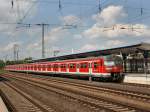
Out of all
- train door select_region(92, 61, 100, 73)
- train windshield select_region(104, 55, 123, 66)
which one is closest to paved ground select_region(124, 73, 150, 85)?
train windshield select_region(104, 55, 123, 66)

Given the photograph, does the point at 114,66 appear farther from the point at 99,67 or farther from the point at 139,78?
the point at 139,78

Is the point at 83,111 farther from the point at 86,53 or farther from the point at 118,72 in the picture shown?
the point at 86,53

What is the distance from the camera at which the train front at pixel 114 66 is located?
33.4 meters

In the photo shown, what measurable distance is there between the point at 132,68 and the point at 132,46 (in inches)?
318

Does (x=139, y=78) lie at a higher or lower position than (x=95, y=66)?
lower

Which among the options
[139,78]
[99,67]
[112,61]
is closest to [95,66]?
[99,67]

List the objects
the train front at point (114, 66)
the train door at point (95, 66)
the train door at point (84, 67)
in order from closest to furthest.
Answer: the train front at point (114, 66)
the train door at point (95, 66)
the train door at point (84, 67)

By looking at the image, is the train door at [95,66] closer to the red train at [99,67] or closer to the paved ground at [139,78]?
the red train at [99,67]

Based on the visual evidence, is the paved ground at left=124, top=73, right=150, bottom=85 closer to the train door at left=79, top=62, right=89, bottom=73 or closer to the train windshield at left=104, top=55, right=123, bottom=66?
the train windshield at left=104, top=55, right=123, bottom=66

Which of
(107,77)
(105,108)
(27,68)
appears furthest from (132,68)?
(27,68)

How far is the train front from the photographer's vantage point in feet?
109

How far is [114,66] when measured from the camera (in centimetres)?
3384

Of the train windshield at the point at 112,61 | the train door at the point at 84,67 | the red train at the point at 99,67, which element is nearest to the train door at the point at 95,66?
the red train at the point at 99,67

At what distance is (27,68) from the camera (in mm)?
77562
